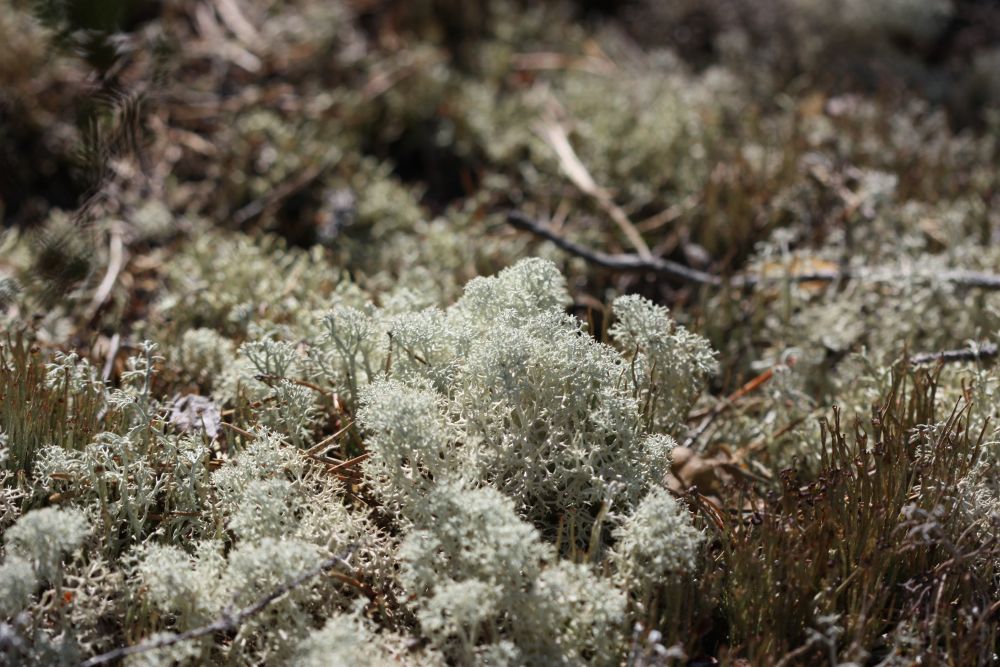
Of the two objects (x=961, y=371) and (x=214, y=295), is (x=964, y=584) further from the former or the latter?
(x=214, y=295)

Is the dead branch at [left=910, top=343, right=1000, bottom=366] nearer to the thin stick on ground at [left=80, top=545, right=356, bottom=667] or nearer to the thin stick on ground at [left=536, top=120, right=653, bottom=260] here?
the thin stick on ground at [left=536, top=120, right=653, bottom=260]

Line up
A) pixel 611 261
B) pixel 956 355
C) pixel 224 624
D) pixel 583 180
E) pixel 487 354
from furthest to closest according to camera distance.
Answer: pixel 583 180, pixel 611 261, pixel 956 355, pixel 487 354, pixel 224 624

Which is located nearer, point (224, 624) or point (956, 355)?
point (224, 624)

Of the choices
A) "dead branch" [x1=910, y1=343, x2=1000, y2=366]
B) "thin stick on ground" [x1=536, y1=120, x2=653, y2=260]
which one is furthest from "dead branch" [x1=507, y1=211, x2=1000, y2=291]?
"dead branch" [x1=910, y1=343, x2=1000, y2=366]

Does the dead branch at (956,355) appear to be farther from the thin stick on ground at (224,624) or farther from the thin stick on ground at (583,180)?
the thin stick on ground at (224,624)

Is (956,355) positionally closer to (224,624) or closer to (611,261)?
(611,261)

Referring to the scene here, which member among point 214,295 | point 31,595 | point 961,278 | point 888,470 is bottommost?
point 31,595

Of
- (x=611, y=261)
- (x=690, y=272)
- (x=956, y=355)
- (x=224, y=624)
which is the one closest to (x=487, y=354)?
(x=224, y=624)

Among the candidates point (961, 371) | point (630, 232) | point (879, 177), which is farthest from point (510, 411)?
point (879, 177)
